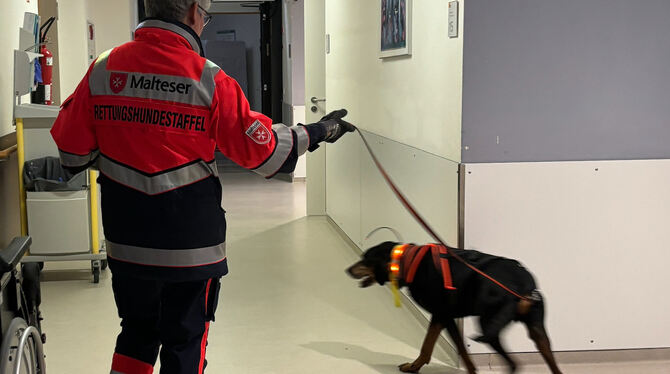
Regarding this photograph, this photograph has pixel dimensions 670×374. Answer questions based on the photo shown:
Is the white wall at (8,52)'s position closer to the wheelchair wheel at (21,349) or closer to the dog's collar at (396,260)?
the wheelchair wheel at (21,349)

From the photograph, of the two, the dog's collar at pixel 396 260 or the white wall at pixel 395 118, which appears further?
the white wall at pixel 395 118

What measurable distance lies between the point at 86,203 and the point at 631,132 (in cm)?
310

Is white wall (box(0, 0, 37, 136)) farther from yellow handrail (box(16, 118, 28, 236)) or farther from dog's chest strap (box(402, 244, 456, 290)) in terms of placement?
dog's chest strap (box(402, 244, 456, 290))

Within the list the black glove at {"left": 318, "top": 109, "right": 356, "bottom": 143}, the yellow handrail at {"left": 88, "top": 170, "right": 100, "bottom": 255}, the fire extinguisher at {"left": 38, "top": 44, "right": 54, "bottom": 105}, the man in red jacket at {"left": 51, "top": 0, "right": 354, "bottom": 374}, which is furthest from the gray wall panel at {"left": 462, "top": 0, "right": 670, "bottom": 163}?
the fire extinguisher at {"left": 38, "top": 44, "right": 54, "bottom": 105}

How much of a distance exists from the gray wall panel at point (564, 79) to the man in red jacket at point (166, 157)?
124 centimetres

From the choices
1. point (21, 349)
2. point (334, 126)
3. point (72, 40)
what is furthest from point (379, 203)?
point (72, 40)

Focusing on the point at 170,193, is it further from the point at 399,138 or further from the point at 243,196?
the point at 243,196

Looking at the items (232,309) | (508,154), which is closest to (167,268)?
(508,154)

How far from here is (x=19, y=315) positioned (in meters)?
2.30

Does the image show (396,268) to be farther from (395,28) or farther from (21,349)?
(395,28)

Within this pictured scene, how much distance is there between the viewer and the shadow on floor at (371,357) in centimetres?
325

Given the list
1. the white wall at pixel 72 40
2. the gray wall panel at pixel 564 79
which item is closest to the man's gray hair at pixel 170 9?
the gray wall panel at pixel 564 79

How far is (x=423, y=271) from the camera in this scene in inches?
106

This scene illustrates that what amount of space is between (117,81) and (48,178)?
9.23 feet
